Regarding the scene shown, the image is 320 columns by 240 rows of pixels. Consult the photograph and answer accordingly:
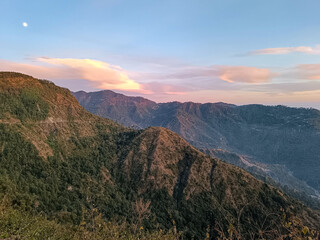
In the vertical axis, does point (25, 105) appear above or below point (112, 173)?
above

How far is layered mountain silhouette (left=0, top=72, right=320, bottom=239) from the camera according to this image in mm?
107688

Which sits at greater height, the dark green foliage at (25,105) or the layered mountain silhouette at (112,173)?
the dark green foliage at (25,105)

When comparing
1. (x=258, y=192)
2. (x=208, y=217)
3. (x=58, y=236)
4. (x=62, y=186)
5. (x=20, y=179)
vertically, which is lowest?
(x=208, y=217)

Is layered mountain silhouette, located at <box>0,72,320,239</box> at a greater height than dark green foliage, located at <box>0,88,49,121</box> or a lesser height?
lesser

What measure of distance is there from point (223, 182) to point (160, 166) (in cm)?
4614

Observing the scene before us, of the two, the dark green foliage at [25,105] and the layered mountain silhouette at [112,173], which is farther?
the dark green foliage at [25,105]

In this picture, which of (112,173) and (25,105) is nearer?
(25,105)

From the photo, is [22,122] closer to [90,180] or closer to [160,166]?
[90,180]

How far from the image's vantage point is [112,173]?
14300 cm

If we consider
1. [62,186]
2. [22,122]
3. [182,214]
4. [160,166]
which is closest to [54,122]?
[22,122]

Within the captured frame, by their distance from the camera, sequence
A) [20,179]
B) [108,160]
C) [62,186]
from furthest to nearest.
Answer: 1. [108,160]
2. [62,186]
3. [20,179]

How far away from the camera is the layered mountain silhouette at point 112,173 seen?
353 feet

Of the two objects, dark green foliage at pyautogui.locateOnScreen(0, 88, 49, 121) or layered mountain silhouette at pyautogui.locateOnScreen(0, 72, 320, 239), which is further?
dark green foliage at pyautogui.locateOnScreen(0, 88, 49, 121)

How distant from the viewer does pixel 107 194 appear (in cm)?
12300
